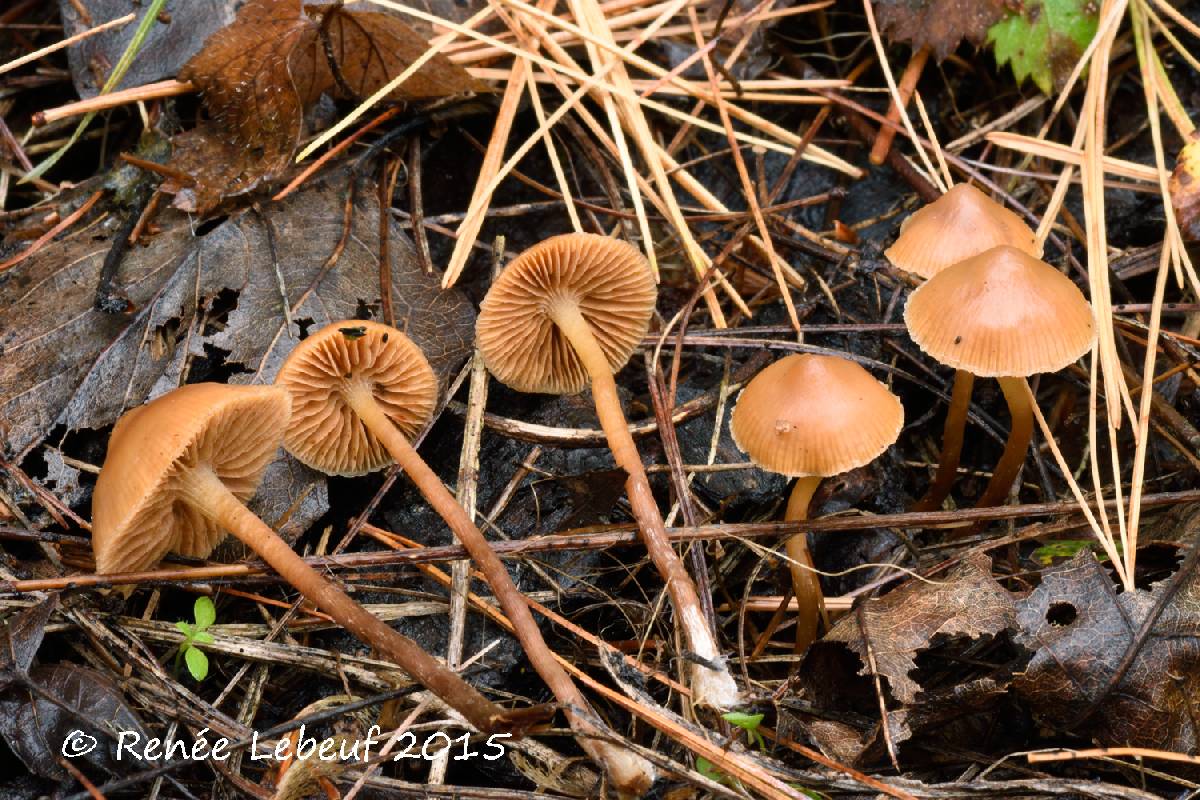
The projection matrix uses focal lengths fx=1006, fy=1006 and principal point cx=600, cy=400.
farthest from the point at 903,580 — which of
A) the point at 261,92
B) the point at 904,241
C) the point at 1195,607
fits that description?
the point at 261,92

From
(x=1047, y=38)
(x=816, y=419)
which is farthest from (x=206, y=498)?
(x=1047, y=38)

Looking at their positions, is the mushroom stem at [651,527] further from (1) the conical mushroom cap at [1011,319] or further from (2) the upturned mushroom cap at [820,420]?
(1) the conical mushroom cap at [1011,319]

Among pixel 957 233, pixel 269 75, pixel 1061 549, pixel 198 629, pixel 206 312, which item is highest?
pixel 269 75

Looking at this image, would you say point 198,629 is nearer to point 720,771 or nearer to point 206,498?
point 206,498

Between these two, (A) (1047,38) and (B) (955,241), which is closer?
(B) (955,241)

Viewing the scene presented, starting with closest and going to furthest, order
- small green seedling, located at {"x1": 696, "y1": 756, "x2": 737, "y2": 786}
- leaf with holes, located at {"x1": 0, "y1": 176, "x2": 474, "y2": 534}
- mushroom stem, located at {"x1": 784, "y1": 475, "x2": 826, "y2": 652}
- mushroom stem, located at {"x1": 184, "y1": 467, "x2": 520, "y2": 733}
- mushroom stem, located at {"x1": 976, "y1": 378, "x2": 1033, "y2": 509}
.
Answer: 1. small green seedling, located at {"x1": 696, "y1": 756, "x2": 737, "y2": 786}
2. mushroom stem, located at {"x1": 184, "y1": 467, "x2": 520, "y2": 733}
3. mushroom stem, located at {"x1": 784, "y1": 475, "x2": 826, "y2": 652}
4. mushroom stem, located at {"x1": 976, "y1": 378, "x2": 1033, "y2": 509}
5. leaf with holes, located at {"x1": 0, "y1": 176, "x2": 474, "y2": 534}

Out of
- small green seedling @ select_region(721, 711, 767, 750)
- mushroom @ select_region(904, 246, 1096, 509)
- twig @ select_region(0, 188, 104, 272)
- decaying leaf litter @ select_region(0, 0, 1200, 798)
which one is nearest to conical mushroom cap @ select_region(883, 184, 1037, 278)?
mushroom @ select_region(904, 246, 1096, 509)

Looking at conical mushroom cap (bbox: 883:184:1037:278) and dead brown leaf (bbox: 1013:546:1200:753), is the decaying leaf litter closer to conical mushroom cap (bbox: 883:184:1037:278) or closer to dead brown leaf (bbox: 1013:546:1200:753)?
dead brown leaf (bbox: 1013:546:1200:753)
